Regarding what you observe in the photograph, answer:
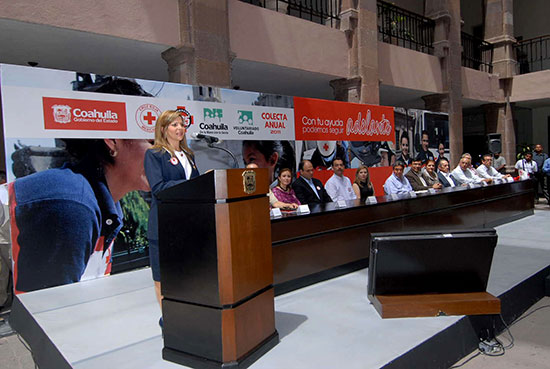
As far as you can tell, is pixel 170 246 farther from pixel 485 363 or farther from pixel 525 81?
pixel 525 81

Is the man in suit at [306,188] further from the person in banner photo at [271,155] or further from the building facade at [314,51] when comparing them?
the building facade at [314,51]

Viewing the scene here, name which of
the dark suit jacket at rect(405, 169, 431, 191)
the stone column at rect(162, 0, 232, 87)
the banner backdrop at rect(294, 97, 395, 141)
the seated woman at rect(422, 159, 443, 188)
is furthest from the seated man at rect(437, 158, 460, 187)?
the stone column at rect(162, 0, 232, 87)

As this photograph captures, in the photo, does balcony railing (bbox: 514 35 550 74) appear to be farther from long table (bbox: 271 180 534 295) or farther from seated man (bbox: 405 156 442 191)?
long table (bbox: 271 180 534 295)

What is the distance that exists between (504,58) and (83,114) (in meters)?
14.5

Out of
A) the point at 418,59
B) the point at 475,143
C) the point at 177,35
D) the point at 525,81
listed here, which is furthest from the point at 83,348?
the point at 475,143

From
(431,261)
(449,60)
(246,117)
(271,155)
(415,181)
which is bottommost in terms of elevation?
(431,261)

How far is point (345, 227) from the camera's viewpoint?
4.39 m

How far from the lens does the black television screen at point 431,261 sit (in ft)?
9.62

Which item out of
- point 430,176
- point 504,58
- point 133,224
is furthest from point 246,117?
point 504,58

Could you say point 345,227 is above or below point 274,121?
below

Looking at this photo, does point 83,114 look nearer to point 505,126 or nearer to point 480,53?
point 505,126

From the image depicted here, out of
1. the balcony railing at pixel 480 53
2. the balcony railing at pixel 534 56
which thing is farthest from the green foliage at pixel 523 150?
the balcony railing at pixel 534 56

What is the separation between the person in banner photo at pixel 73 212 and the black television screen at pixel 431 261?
10.4 feet

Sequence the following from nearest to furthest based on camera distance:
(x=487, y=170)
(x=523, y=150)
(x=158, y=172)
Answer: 1. (x=158, y=172)
2. (x=487, y=170)
3. (x=523, y=150)
